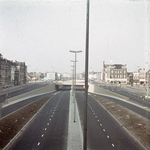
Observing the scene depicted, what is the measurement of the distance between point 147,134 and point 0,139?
16.6m

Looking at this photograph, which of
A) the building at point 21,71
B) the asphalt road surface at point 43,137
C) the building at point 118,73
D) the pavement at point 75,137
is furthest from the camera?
the building at point 118,73

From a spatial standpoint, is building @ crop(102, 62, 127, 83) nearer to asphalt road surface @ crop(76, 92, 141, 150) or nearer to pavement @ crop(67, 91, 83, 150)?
asphalt road surface @ crop(76, 92, 141, 150)

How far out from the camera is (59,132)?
1628 centimetres

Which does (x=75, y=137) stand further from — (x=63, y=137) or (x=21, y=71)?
(x=21, y=71)

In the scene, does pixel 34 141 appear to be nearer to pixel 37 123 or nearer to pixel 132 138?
pixel 37 123

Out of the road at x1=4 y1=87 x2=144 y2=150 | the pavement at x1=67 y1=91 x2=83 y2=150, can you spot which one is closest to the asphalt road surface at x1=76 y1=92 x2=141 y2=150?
the road at x1=4 y1=87 x2=144 y2=150

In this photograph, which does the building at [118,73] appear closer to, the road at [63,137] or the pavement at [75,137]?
the road at [63,137]

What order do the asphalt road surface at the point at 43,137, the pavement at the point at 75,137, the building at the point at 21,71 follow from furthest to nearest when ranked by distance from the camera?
1. the building at the point at 21,71
2. the asphalt road surface at the point at 43,137
3. the pavement at the point at 75,137

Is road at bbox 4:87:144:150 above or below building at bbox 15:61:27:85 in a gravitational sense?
below

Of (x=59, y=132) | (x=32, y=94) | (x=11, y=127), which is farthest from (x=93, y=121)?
(x=32, y=94)

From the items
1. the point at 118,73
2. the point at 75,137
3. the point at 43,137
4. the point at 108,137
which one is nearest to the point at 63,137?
the point at 75,137

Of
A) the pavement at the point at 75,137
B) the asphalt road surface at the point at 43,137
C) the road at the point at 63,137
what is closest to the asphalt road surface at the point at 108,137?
the road at the point at 63,137

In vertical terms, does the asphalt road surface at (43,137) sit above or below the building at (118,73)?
below

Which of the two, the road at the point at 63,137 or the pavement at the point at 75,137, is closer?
the pavement at the point at 75,137
